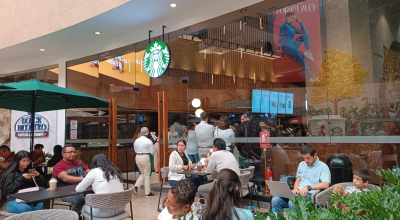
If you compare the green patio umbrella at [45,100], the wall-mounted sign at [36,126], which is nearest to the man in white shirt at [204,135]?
the green patio umbrella at [45,100]

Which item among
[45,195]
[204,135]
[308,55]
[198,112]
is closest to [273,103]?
[308,55]

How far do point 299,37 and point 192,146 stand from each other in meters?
3.59

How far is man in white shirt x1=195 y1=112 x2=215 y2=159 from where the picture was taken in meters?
7.76

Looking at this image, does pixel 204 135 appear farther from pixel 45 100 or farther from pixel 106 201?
pixel 106 201

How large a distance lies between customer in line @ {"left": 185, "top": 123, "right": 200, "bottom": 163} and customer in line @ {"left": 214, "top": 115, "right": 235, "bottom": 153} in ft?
2.47

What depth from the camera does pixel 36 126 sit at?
Result: 1236 cm

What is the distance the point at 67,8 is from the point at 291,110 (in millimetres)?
6258

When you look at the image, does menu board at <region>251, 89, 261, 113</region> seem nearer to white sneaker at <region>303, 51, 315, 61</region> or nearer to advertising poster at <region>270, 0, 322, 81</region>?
advertising poster at <region>270, 0, 322, 81</region>

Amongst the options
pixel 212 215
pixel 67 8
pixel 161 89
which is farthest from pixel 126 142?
pixel 212 215

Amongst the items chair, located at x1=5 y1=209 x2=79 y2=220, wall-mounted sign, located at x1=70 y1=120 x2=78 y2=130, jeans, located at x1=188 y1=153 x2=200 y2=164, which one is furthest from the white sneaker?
wall-mounted sign, located at x1=70 y1=120 x2=78 y2=130

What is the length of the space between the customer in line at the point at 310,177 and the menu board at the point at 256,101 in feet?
7.02

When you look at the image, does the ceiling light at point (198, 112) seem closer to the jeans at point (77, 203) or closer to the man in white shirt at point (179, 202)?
the jeans at point (77, 203)

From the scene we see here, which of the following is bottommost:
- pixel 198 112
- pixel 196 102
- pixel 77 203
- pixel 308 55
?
pixel 77 203

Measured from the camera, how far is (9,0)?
10.5 metres
